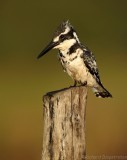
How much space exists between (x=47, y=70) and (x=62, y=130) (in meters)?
7.33

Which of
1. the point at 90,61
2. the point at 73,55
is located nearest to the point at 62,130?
the point at 73,55

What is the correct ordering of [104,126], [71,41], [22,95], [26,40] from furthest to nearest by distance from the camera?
[26,40]
[22,95]
[104,126]
[71,41]

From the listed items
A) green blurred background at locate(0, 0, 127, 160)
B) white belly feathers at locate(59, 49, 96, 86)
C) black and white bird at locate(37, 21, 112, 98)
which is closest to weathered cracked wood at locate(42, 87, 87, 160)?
black and white bird at locate(37, 21, 112, 98)

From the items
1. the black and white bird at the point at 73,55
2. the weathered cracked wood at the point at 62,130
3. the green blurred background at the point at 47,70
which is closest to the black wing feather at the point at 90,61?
the black and white bird at the point at 73,55

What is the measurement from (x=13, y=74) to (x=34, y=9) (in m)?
3.40

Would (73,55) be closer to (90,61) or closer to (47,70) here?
(90,61)

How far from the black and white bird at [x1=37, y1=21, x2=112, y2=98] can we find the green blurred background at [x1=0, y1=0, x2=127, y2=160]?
7.69 ft

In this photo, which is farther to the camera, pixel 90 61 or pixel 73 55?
pixel 90 61

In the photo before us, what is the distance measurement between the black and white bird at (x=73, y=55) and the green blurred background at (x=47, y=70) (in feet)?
7.69

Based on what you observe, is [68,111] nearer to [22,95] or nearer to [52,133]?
[52,133]

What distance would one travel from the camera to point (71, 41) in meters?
8.63

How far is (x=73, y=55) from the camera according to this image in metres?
8.73

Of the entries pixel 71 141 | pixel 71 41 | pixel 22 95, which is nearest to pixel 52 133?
pixel 71 141

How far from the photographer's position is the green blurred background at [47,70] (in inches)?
469
